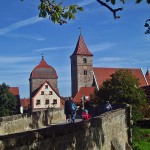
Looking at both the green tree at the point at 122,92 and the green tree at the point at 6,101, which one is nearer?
the green tree at the point at 122,92

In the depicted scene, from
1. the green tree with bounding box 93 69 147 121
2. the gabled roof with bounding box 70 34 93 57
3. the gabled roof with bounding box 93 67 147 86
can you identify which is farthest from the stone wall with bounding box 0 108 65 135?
the gabled roof with bounding box 70 34 93 57

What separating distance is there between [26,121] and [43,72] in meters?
97.7

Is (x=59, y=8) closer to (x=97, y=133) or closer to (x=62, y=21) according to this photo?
(x=62, y=21)

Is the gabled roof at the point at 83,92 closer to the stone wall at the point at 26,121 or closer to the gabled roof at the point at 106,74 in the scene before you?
the gabled roof at the point at 106,74

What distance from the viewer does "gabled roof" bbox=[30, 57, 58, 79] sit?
119m

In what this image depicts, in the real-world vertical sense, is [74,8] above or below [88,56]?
below

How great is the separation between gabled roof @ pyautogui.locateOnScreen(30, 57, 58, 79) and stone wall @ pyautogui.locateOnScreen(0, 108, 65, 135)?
8879cm

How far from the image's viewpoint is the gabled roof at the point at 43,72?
392 feet

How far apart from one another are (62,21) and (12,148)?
422 centimetres

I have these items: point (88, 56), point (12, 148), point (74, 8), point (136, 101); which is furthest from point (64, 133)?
point (88, 56)

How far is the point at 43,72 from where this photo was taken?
12056 cm

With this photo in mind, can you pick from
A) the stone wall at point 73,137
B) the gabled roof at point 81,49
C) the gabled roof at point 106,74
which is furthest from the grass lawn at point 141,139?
the gabled roof at point 81,49

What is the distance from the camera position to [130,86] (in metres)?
70.0

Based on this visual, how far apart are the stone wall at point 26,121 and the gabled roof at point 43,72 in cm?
8879
